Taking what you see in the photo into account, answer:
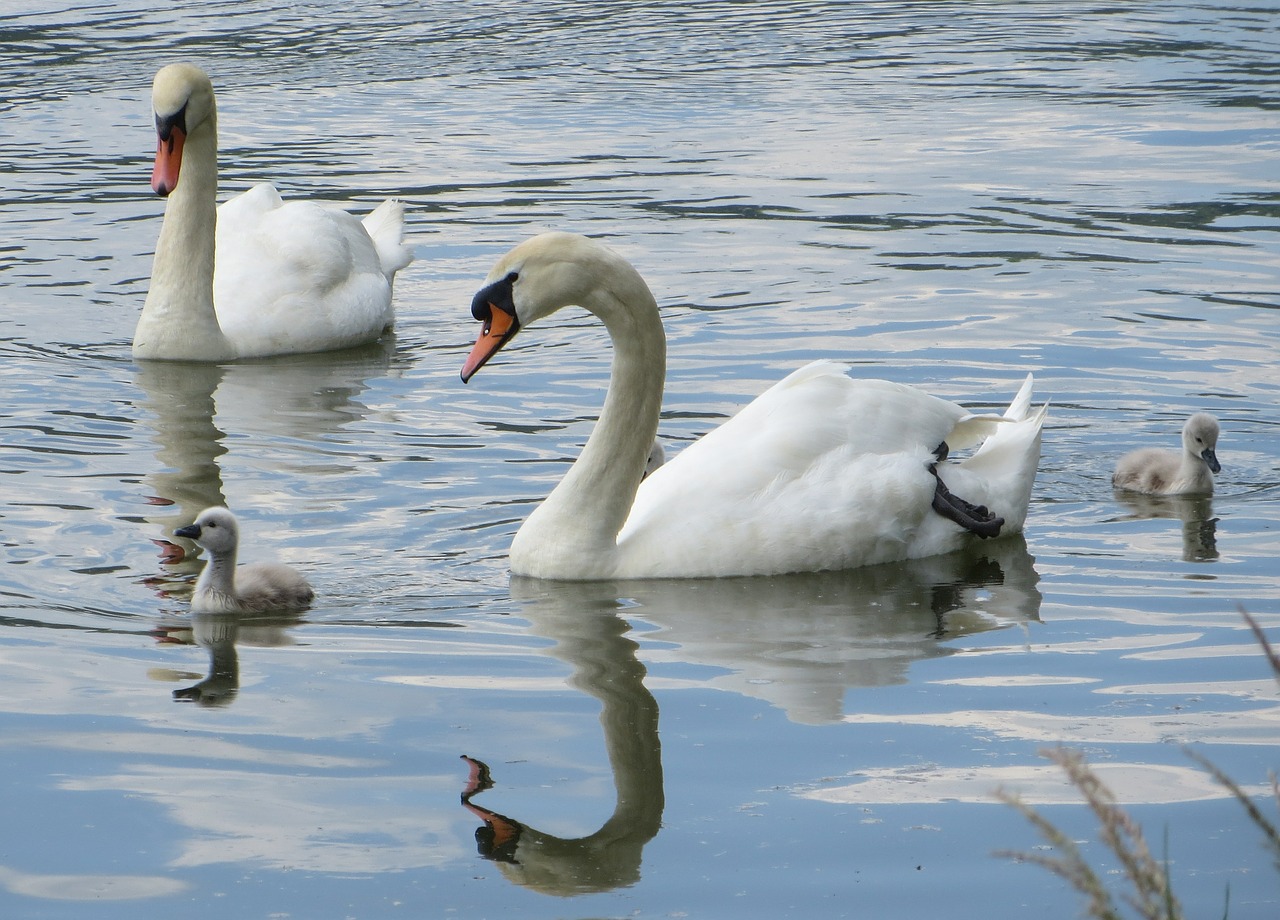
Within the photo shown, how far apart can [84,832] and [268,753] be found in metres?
0.65

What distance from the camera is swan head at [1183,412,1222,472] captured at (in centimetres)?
832

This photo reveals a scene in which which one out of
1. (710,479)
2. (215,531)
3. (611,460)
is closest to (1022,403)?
(710,479)

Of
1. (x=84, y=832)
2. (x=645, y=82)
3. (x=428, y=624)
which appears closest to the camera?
(x=84, y=832)

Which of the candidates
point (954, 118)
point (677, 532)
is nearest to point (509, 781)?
point (677, 532)

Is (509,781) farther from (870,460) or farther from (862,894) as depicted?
(870,460)

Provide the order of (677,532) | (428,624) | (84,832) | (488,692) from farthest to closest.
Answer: (677,532), (428,624), (488,692), (84,832)

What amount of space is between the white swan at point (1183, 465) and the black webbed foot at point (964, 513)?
3.13 feet

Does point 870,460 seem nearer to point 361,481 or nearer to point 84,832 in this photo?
point 361,481

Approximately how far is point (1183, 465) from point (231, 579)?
12.7ft

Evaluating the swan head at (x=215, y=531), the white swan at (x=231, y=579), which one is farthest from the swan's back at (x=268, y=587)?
the swan head at (x=215, y=531)

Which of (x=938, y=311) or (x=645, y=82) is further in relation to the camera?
(x=645, y=82)

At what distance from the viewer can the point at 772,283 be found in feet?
40.2

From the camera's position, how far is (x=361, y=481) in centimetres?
864

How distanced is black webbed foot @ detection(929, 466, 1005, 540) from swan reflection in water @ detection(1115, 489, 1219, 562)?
719 millimetres
